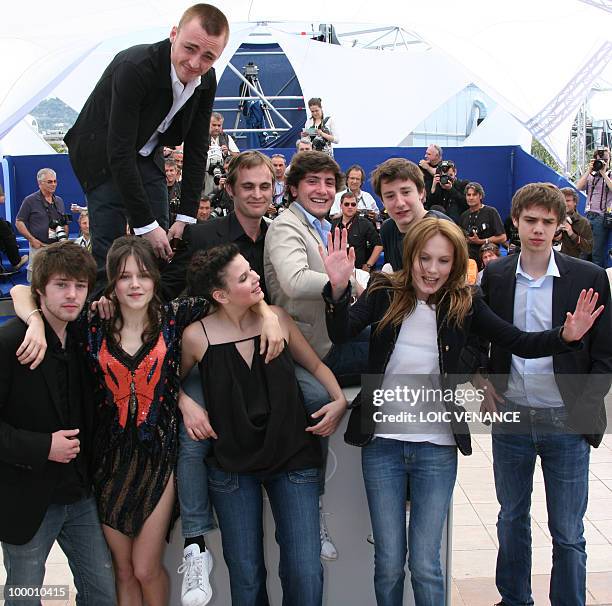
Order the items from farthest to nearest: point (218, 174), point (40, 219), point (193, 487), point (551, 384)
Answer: point (40, 219) → point (218, 174) → point (551, 384) → point (193, 487)

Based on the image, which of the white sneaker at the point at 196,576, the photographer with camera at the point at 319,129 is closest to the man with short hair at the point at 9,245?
the photographer with camera at the point at 319,129

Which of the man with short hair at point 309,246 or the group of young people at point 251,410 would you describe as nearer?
the group of young people at point 251,410

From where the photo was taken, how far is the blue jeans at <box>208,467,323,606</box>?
2.38 m

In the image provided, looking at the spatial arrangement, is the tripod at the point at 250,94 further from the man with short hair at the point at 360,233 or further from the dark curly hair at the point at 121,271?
the dark curly hair at the point at 121,271

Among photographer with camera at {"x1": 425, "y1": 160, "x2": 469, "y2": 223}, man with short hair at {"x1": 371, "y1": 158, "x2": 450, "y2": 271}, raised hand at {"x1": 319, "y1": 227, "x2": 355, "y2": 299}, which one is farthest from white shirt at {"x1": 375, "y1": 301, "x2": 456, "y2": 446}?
photographer with camera at {"x1": 425, "y1": 160, "x2": 469, "y2": 223}

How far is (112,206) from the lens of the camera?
3.03 m

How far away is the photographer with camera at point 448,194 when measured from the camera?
28.0 ft

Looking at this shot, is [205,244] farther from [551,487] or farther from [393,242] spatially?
[551,487]

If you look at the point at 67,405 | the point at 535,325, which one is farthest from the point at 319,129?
the point at 67,405

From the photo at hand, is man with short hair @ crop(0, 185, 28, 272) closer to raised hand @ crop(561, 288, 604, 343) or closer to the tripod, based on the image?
the tripod

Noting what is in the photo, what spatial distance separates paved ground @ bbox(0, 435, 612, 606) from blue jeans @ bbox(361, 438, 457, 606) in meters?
0.88

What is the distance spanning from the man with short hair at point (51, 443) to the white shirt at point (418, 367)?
0.97m

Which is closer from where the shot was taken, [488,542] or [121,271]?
[121,271]

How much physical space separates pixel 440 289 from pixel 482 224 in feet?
19.4
